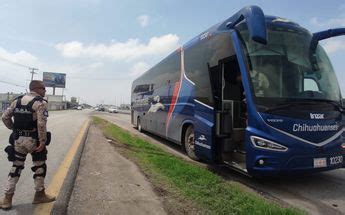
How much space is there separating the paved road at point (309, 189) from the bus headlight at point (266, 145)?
811mm

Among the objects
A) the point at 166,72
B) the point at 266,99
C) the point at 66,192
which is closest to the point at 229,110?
the point at 266,99

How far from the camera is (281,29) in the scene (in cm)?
724

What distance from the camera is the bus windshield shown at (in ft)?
21.9

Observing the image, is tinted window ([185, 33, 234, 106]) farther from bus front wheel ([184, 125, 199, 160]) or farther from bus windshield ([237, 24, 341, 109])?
bus front wheel ([184, 125, 199, 160])

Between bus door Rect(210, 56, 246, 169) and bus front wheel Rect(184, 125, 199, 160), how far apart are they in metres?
1.82

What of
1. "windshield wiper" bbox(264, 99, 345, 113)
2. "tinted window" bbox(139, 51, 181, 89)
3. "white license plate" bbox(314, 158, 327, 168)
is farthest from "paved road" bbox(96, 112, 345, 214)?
"tinted window" bbox(139, 51, 181, 89)

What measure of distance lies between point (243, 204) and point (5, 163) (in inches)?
232

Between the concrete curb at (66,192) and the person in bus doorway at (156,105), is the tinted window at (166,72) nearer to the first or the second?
the person in bus doorway at (156,105)

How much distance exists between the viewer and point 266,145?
6426 millimetres

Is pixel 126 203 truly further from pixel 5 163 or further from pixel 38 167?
pixel 5 163

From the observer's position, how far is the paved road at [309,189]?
5755 mm

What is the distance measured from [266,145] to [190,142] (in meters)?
A: 3.62

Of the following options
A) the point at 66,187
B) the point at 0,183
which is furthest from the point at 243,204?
the point at 0,183

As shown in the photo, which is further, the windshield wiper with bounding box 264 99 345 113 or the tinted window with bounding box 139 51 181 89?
the tinted window with bounding box 139 51 181 89
